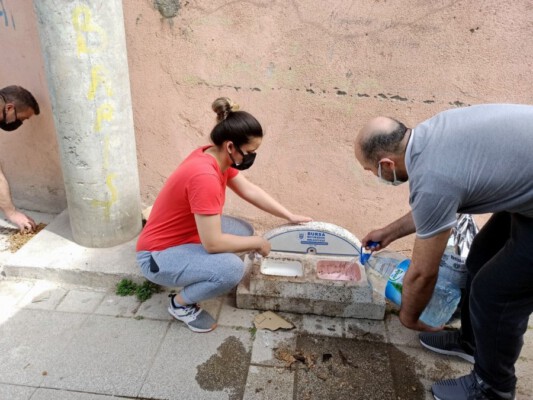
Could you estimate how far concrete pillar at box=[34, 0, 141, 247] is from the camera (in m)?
2.70

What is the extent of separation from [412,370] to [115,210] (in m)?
2.30

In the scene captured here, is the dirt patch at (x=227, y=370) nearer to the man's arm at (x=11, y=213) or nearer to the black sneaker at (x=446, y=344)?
the black sneaker at (x=446, y=344)

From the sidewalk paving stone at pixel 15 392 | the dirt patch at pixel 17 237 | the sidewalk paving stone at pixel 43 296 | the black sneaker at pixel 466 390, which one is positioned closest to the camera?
the black sneaker at pixel 466 390

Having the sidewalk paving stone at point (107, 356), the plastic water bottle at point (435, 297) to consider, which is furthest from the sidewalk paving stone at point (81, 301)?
the plastic water bottle at point (435, 297)

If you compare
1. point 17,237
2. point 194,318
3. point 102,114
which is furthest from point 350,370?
point 17,237

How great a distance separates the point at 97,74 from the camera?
9.28 ft

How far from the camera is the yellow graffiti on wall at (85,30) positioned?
2.67 metres

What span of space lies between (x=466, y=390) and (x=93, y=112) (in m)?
2.80

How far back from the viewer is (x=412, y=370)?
2.54m

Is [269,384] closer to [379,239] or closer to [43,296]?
[379,239]

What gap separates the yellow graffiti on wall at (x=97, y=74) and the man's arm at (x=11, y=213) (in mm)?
1019

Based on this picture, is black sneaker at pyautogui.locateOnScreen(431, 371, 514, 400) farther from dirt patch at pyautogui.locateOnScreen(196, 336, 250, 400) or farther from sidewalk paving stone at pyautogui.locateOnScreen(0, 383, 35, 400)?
sidewalk paving stone at pyautogui.locateOnScreen(0, 383, 35, 400)

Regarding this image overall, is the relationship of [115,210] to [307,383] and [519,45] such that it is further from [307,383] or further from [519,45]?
[519,45]

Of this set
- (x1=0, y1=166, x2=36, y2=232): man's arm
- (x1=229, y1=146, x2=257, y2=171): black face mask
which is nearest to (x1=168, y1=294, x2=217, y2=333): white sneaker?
(x1=229, y1=146, x2=257, y2=171): black face mask
